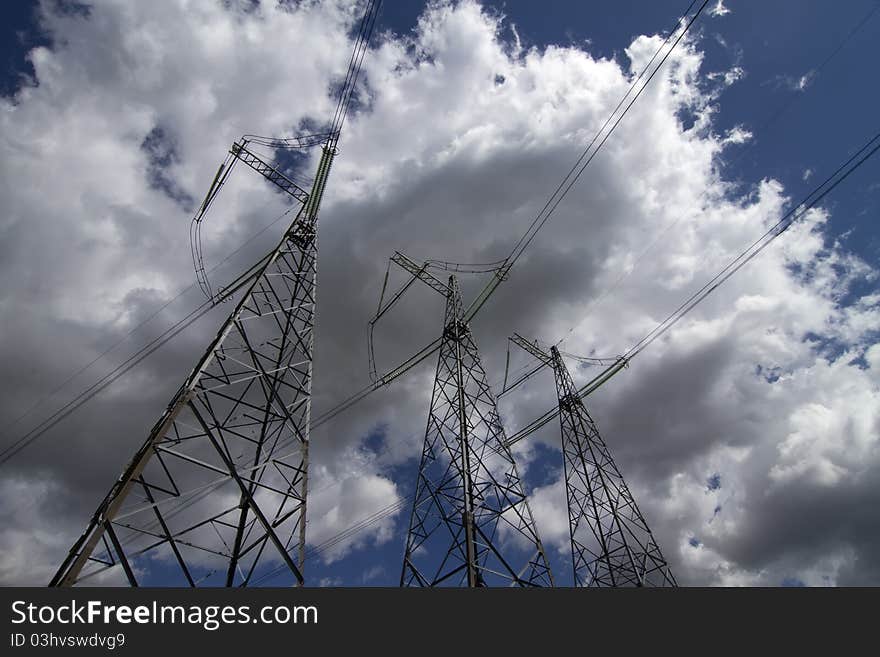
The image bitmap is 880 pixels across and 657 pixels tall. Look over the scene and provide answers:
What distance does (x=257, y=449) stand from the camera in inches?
466
